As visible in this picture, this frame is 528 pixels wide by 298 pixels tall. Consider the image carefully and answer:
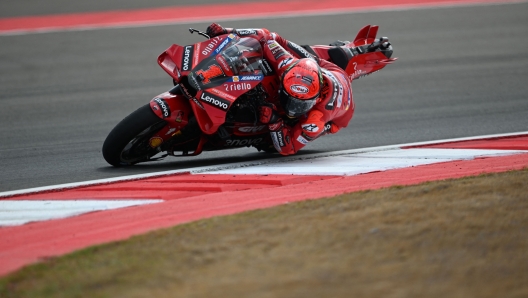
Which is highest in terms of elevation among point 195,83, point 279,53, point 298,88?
point 279,53

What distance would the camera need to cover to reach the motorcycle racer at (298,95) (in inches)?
287

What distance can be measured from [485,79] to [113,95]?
6.04 metres

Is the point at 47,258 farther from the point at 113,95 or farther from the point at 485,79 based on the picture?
the point at 485,79

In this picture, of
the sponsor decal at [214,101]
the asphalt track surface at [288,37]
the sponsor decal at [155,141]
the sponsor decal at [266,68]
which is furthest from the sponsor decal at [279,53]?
the sponsor decal at [155,141]

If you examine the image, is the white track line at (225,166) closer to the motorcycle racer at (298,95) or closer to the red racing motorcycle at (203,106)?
the red racing motorcycle at (203,106)

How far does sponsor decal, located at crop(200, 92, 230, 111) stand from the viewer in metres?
7.08

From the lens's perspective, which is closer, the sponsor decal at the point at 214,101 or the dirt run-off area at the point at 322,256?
the dirt run-off area at the point at 322,256

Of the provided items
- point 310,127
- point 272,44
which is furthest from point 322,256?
point 272,44

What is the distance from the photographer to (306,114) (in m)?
7.72

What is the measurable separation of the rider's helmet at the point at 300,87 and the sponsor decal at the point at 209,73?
656mm

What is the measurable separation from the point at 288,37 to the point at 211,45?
7980mm

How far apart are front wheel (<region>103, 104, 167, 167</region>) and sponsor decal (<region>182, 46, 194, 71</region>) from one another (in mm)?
549

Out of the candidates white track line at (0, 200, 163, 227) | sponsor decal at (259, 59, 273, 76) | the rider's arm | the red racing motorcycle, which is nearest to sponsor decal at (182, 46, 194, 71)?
the red racing motorcycle

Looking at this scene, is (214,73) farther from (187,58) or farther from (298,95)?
(298,95)
